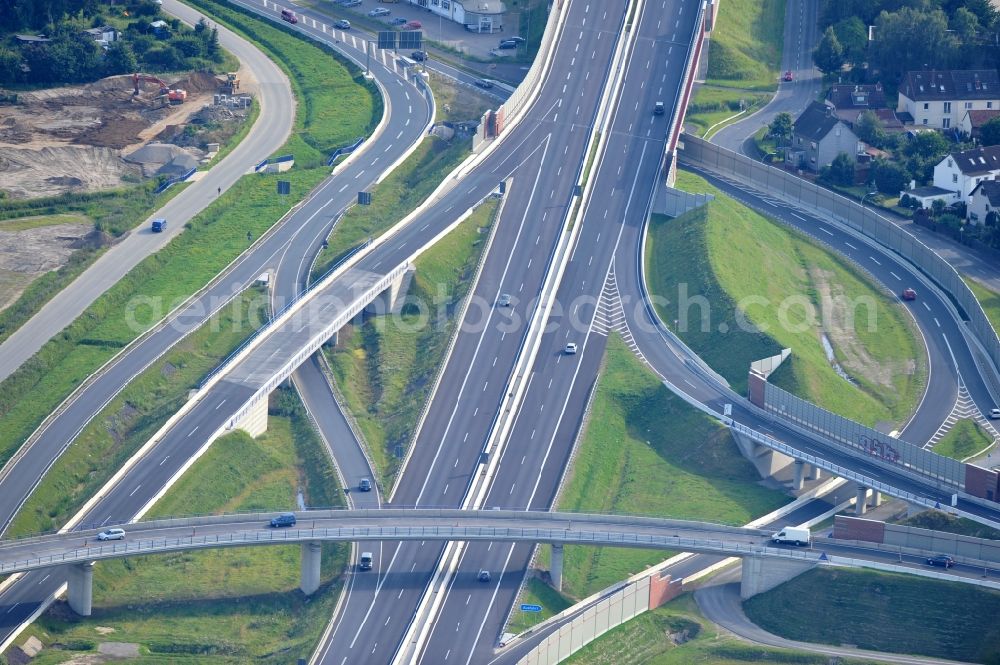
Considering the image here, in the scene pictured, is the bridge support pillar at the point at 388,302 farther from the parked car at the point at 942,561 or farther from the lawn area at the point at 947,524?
the parked car at the point at 942,561

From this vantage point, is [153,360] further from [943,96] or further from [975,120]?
A: [975,120]

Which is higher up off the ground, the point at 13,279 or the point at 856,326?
the point at 856,326

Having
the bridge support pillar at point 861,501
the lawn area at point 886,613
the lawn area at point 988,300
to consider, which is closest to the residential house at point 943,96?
the lawn area at point 988,300

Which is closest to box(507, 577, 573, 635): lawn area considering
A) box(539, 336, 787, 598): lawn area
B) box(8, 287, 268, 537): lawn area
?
box(539, 336, 787, 598): lawn area

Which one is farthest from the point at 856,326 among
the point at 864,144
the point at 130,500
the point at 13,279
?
the point at 13,279

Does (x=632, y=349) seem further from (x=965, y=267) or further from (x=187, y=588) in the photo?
(x=187, y=588)

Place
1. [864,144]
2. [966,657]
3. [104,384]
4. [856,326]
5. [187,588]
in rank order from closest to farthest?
[966,657], [187,588], [104,384], [856,326], [864,144]

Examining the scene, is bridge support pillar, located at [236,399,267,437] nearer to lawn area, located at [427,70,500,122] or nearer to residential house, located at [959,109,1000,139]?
lawn area, located at [427,70,500,122]

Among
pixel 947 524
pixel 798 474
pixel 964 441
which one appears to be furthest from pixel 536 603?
pixel 964 441
